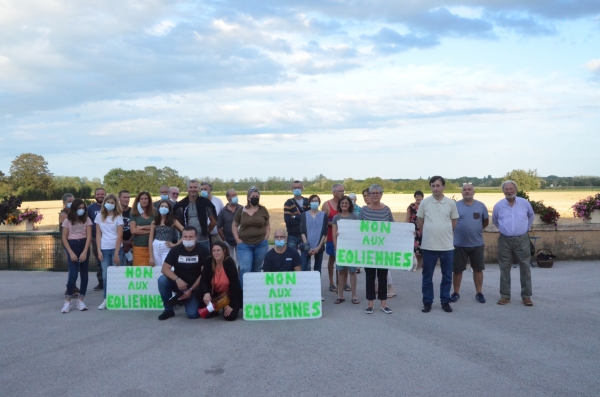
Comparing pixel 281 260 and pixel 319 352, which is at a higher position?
pixel 281 260

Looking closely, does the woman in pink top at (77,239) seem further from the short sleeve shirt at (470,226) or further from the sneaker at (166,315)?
the short sleeve shirt at (470,226)

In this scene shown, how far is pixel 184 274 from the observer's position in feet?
26.3

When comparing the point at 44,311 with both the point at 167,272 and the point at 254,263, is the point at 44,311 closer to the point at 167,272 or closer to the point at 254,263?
the point at 167,272

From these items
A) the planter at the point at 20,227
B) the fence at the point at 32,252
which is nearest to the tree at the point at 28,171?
the planter at the point at 20,227

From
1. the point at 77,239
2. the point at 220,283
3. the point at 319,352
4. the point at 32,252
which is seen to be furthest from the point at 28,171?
the point at 319,352

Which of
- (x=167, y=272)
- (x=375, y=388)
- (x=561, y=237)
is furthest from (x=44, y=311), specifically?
(x=561, y=237)

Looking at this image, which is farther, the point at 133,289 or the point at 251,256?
the point at 251,256

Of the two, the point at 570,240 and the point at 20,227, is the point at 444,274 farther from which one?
the point at 20,227

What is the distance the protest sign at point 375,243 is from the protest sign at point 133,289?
3.13 meters

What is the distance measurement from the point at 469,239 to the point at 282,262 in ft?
10.8

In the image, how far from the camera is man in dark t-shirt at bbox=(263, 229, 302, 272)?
8.36m

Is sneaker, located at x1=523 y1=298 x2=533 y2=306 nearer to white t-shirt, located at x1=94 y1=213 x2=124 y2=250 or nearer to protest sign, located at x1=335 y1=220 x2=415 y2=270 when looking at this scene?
protest sign, located at x1=335 y1=220 x2=415 y2=270

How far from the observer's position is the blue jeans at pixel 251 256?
8.84 metres

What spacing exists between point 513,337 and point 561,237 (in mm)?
8832
